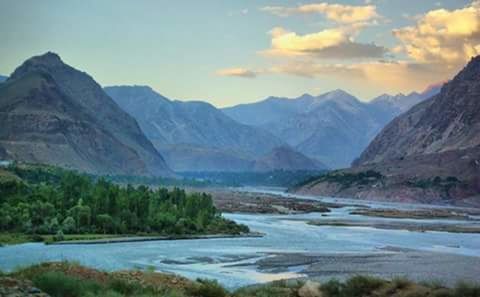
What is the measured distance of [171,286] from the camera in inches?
1710

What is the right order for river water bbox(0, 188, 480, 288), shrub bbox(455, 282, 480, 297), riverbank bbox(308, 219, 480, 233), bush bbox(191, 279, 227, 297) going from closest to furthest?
bush bbox(191, 279, 227, 297) < shrub bbox(455, 282, 480, 297) < river water bbox(0, 188, 480, 288) < riverbank bbox(308, 219, 480, 233)

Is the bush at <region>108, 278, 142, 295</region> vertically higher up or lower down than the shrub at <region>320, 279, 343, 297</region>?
higher up

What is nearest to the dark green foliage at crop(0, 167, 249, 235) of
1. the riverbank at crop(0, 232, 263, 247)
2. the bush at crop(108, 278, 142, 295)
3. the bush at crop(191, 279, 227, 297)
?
the riverbank at crop(0, 232, 263, 247)

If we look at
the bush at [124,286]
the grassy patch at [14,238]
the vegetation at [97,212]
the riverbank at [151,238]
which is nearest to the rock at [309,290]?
the bush at [124,286]

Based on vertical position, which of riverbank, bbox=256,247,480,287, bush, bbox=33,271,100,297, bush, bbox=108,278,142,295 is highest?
bush, bbox=33,271,100,297

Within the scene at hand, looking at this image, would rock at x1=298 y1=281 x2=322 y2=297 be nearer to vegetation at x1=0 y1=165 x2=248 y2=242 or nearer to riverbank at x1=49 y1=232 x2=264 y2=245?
riverbank at x1=49 y1=232 x2=264 y2=245

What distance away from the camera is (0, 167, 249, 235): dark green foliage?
12169cm

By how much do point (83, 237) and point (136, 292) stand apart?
266ft

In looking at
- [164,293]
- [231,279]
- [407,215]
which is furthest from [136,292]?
[407,215]

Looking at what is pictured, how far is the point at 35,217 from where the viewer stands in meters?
123

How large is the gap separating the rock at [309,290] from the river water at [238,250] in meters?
13.9

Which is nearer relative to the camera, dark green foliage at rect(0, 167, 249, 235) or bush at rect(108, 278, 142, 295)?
bush at rect(108, 278, 142, 295)

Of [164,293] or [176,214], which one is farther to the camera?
[176,214]

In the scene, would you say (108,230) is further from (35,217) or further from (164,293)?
(164,293)
